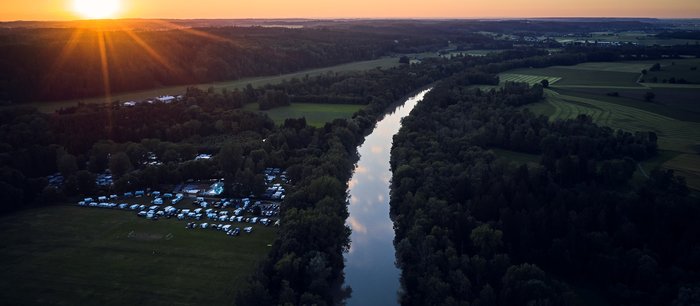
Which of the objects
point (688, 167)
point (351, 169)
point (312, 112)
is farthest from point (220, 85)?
point (688, 167)

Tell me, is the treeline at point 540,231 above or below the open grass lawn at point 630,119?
below

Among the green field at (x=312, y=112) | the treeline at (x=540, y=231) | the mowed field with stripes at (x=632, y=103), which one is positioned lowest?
the treeline at (x=540, y=231)

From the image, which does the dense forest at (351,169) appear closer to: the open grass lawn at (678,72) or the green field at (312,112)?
the green field at (312,112)

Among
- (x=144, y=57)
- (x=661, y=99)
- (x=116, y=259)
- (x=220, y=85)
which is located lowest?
(x=116, y=259)

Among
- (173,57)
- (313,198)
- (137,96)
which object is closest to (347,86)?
(137,96)

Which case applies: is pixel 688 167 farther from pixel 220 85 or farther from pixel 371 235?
pixel 220 85

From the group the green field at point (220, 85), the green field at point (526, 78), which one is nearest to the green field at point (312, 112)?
the green field at point (220, 85)

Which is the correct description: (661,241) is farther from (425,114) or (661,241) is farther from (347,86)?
(347,86)
